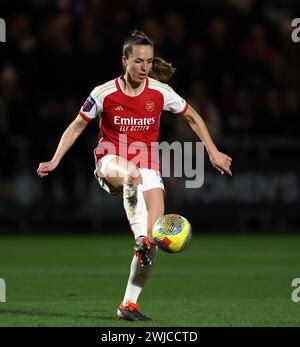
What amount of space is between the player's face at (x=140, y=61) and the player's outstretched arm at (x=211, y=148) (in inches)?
24.7

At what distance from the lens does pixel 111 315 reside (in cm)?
847

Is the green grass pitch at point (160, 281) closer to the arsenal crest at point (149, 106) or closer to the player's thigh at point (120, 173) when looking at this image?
the player's thigh at point (120, 173)

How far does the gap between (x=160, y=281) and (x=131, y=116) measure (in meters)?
3.17

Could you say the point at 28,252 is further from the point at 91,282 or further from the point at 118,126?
the point at 118,126

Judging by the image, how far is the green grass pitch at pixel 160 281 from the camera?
8.30 meters

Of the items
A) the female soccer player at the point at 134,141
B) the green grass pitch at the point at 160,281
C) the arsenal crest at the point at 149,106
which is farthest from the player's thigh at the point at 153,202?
the green grass pitch at the point at 160,281

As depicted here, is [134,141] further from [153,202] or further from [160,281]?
[160,281]

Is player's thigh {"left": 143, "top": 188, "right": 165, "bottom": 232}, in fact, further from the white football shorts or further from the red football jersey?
the red football jersey

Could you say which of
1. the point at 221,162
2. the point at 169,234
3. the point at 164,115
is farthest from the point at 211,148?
the point at 164,115

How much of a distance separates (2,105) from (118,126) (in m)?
7.91

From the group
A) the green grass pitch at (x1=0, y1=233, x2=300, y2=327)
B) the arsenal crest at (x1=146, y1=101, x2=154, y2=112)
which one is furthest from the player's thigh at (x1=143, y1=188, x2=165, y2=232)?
the green grass pitch at (x1=0, y1=233, x2=300, y2=327)

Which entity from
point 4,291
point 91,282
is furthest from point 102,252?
point 4,291

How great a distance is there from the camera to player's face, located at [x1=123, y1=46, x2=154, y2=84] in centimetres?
811

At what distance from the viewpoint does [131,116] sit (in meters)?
8.36
